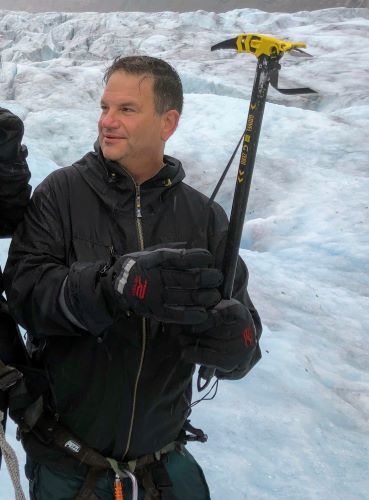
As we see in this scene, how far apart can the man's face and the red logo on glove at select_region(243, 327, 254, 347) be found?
66 cm

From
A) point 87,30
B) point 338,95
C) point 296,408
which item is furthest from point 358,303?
point 87,30

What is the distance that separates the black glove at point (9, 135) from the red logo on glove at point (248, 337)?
36.7 inches

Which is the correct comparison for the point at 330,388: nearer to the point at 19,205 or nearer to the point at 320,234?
the point at 19,205

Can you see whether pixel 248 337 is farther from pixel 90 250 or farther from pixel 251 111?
pixel 251 111

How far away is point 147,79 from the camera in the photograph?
1759 millimetres

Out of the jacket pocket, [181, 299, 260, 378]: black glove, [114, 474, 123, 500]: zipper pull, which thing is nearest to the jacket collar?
the jacket pocket

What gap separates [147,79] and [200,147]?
9.67m

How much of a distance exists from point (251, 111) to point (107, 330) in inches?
31.5

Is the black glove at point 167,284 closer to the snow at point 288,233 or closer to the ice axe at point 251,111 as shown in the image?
the ice axe at point 251,111

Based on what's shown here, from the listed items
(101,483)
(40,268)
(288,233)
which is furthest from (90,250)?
(288,233)

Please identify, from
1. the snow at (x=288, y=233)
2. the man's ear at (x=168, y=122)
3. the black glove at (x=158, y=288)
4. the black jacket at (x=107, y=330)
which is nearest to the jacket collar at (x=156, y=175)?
the black jacket at (x=107, y=330)

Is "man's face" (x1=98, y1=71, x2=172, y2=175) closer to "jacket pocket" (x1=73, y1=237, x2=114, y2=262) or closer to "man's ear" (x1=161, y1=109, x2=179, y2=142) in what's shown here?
"man's ear" (x1=161, y1=109, x2=179, y2=142)

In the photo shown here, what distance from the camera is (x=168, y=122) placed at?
1.85m

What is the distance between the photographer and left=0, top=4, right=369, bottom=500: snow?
130 inches
